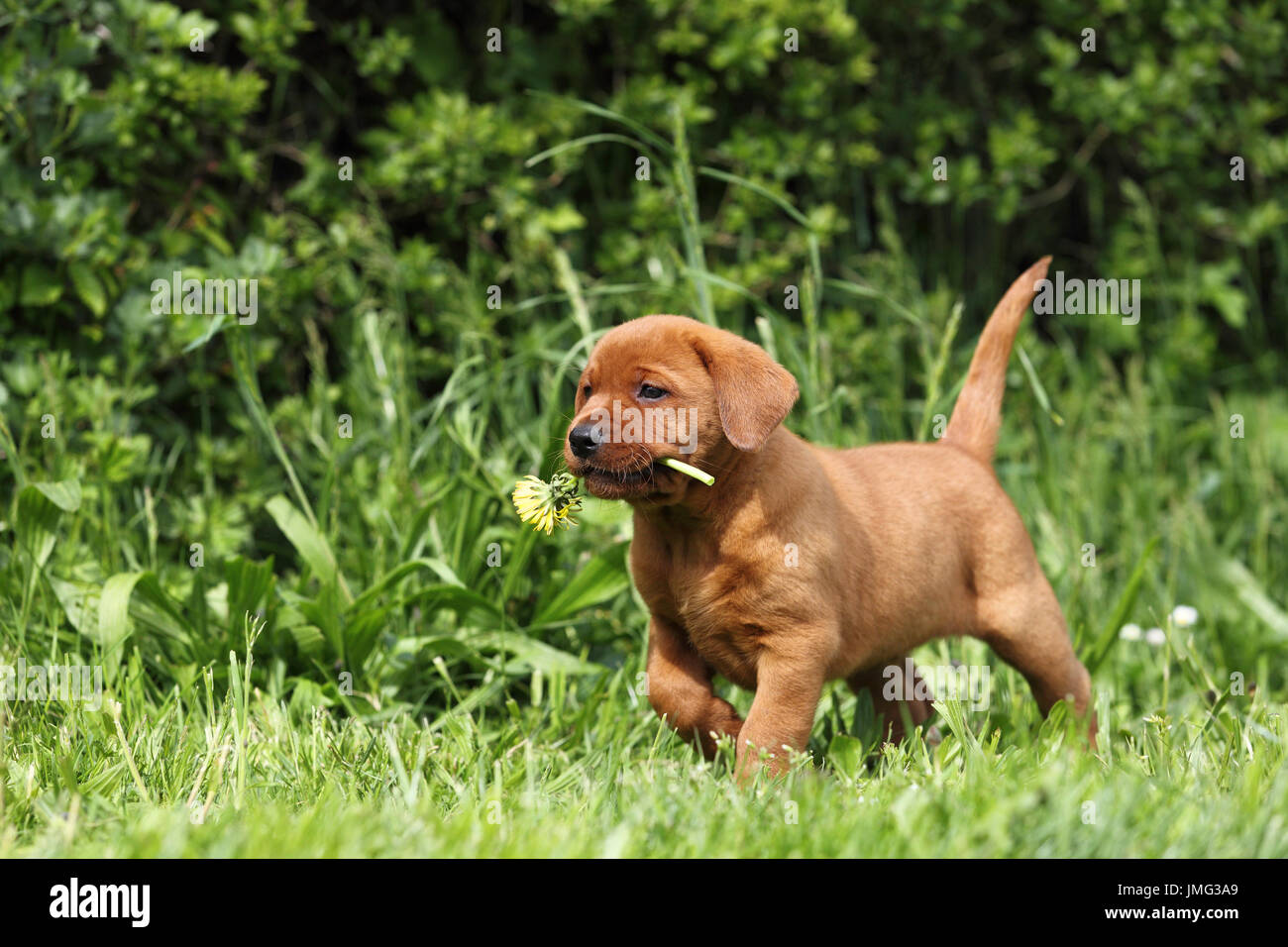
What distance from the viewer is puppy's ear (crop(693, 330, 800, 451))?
9.29 feet

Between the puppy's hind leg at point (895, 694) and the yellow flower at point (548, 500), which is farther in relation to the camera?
the puppy's hind leg at point (895, 694)

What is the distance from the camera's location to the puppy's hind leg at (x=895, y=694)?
3.68 metres

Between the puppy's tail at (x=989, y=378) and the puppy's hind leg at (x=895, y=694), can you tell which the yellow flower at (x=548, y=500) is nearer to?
the puppy's hind leg at (x=895, y=694)

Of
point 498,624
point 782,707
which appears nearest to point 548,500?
point 782,707

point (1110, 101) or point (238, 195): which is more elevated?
point (1110, 101)

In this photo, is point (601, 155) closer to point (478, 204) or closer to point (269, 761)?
point (478, 204)

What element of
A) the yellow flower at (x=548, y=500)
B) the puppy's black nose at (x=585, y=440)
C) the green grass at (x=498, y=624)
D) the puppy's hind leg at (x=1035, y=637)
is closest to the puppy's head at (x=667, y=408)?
the puppy's black nose at (x=585, y=440)

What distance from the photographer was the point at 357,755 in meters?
3.15

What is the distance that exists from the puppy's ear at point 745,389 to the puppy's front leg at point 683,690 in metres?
0.58

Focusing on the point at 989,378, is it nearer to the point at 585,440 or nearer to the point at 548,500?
the point at 548,500

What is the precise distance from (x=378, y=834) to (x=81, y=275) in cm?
262

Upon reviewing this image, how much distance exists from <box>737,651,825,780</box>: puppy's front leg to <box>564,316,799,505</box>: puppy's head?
443 millimetres

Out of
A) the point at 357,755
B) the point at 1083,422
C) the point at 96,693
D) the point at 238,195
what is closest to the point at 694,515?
the point at 357,755

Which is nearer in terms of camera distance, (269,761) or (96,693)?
(269,761)
